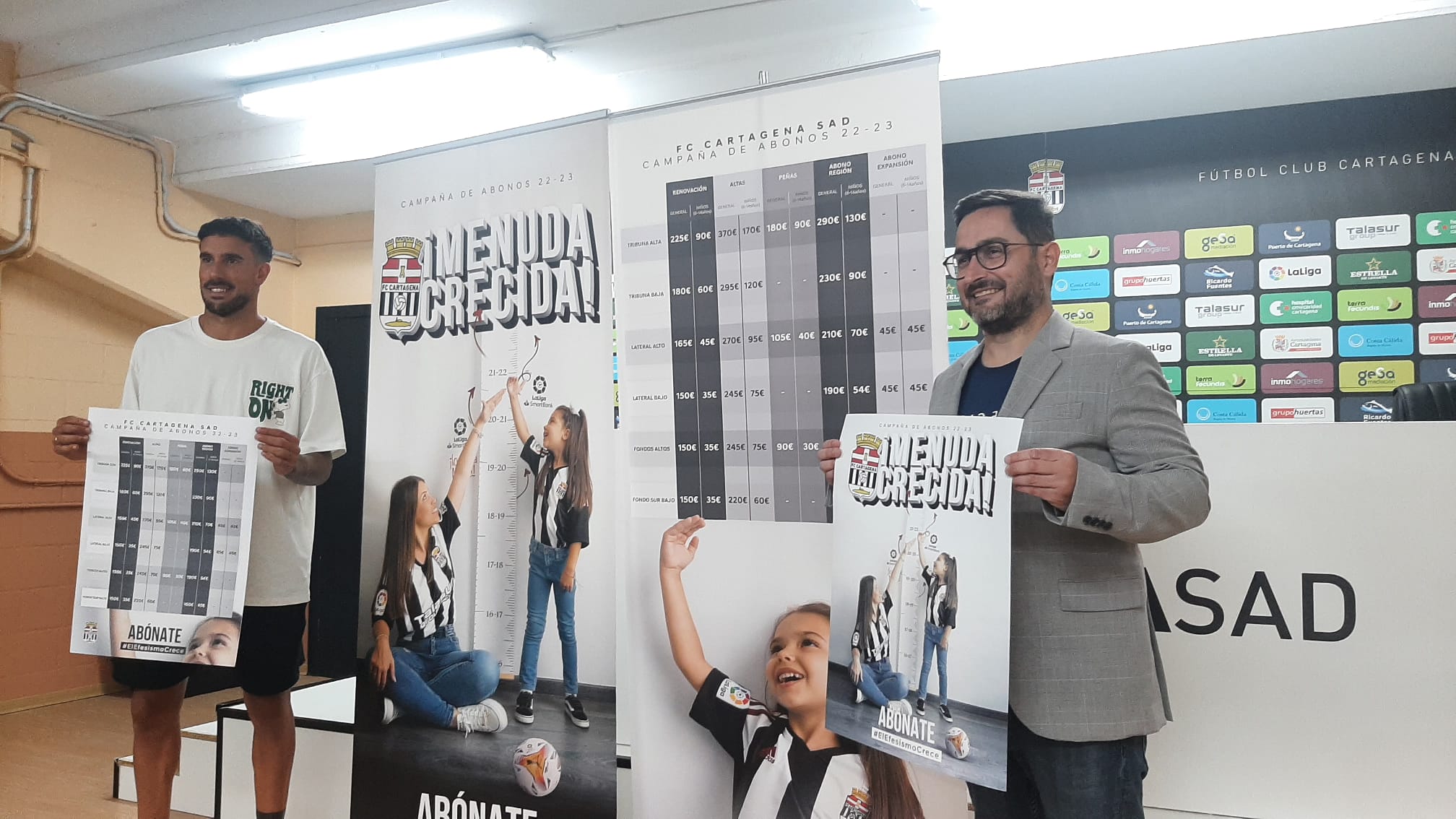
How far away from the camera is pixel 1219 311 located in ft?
14.7

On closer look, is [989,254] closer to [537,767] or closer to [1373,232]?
[537,767]

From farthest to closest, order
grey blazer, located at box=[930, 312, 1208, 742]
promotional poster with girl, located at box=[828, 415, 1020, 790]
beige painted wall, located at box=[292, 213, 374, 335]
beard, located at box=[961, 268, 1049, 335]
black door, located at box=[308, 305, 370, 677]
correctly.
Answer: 1. beige painted wall, located at box=[292, 213, 374, 335]
2. black door, located at box=[308, 305, 370, 677]
3. beard, located at box=[961, 268, 1049, 335]
4. promotional poster with girl, located at box=[828, 415, 1020, 790]
5. grey blazer, located at box=[930, 312, 1208, 742]

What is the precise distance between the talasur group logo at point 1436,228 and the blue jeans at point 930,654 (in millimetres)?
4010

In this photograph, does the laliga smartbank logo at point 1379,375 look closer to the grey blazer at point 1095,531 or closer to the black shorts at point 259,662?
the grey blazer at point 1095,531

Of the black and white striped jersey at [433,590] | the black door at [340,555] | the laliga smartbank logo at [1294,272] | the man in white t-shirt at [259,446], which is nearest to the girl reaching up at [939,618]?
the black and white striped jersey at [433,590]

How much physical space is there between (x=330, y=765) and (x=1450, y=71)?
5251 millimetres

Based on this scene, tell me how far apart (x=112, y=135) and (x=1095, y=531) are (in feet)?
17.9

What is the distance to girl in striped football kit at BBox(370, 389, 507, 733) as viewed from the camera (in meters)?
2.24

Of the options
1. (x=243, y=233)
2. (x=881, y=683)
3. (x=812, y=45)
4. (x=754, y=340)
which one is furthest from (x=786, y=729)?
(x=812, y=45)

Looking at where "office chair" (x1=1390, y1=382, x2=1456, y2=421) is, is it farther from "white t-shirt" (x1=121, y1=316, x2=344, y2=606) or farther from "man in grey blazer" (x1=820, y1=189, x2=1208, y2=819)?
"white t-shirt" (x1=121, y1=316, x2=344, y2=606)

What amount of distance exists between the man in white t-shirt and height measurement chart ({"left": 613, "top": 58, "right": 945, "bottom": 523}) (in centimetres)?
96

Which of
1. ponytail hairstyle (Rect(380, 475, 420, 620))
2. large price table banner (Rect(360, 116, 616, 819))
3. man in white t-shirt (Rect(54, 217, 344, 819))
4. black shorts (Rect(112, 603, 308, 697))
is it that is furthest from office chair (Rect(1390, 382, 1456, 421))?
black shorts (Rect(112, 603, 308, 697))

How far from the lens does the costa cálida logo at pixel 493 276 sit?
Result: 2.24m

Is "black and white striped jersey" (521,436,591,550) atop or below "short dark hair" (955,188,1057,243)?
below
